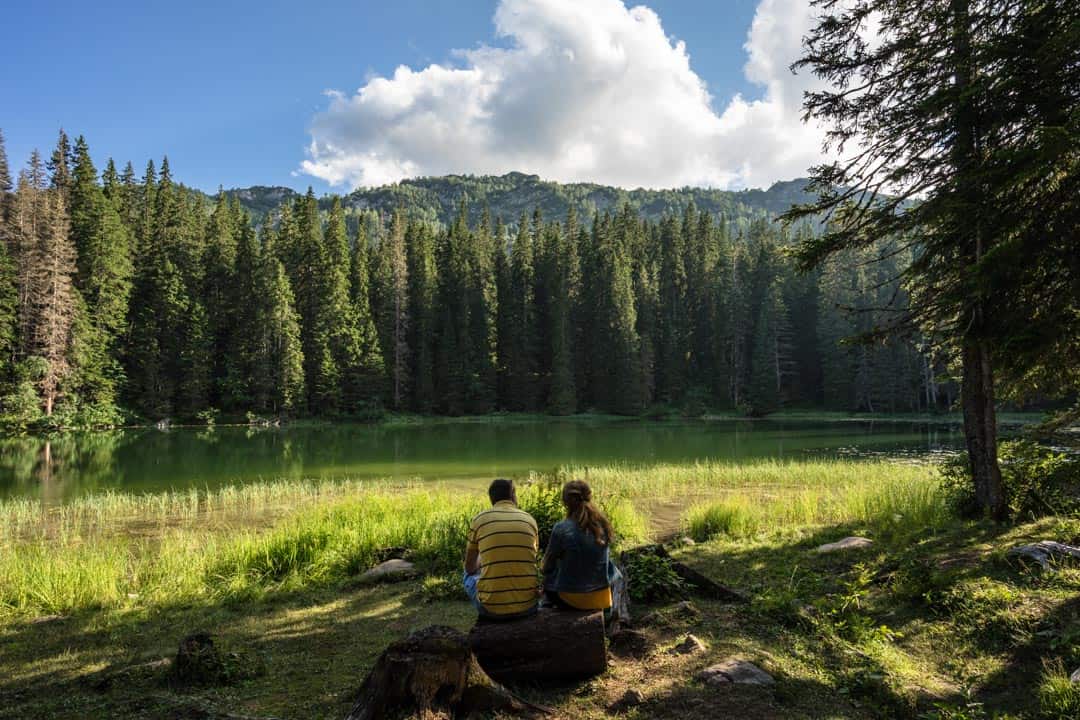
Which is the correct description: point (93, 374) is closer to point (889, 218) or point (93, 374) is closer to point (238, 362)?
point (238, 362)

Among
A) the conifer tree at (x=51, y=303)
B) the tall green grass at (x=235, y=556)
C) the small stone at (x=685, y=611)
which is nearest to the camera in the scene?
the small stone at (x=685, y=611)

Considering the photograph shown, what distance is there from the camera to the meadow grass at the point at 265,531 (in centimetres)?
775

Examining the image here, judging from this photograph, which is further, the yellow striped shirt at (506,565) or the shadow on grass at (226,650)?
the yellow striped shirt at (506,565)

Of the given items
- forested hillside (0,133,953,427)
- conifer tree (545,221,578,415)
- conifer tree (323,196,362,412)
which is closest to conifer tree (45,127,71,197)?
forested hillside (0,133,953,427)

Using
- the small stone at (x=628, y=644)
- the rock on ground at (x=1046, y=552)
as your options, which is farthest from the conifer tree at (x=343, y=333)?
the rock on ground at (x=1046, y=552)

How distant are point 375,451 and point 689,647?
28.2 meters

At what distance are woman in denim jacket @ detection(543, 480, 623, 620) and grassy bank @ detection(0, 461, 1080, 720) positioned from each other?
2.01 feet

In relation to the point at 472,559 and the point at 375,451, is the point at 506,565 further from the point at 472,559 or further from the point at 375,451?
the point at 375,451

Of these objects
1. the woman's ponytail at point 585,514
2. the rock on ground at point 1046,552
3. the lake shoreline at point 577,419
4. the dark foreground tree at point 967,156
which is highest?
the dark foreground tree at point 967,156

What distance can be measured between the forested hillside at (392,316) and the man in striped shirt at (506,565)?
4339cm

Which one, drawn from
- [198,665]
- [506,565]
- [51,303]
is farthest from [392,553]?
[51,303]

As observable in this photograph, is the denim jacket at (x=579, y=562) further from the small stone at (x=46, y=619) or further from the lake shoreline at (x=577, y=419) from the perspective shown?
the lake shoreline at (x=577, y=419)

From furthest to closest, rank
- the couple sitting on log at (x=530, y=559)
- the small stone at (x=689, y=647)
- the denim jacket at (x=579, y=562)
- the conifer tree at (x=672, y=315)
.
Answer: the conifer tree at (x=672, y=315)
the small stone at (x=689, y=647)
the denim jacket at (x=579, y=562)
the couple sitting on log at (x=530, y=559)

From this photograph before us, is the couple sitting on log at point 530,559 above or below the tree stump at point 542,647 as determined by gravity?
above
